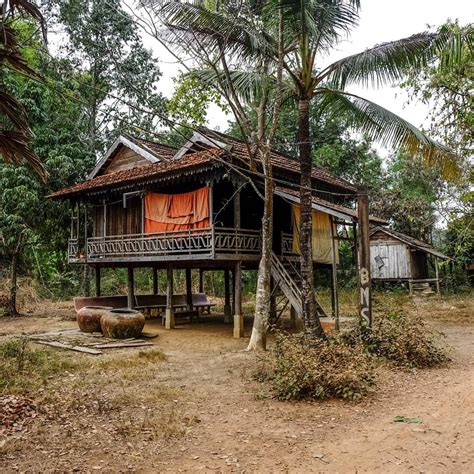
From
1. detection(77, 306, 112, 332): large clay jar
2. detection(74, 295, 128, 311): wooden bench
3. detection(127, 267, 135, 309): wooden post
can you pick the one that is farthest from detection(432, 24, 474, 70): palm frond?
detection(74, 295, 128, 311): wooden bench

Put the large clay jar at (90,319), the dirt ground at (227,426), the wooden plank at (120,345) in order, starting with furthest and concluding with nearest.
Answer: the large clay jar at (90,319) < the wooden plank at (120,345) < the dirt ground at (227,426)

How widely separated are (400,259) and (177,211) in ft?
48.5

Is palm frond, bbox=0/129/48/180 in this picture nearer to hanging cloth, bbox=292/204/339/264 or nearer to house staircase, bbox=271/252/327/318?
house staircase, bbox=271/252/327/318

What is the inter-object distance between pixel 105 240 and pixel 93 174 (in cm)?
307

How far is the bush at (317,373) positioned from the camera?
22.1ft

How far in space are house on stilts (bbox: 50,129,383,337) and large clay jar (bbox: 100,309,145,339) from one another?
2187 millimetres

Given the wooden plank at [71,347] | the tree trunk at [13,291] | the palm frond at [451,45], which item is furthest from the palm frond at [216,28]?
the tree trunk at [13,291]

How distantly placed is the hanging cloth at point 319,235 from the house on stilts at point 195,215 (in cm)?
3

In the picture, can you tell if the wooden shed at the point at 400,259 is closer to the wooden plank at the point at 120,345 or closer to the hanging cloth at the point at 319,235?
the hanging cloth at the point at 319,235

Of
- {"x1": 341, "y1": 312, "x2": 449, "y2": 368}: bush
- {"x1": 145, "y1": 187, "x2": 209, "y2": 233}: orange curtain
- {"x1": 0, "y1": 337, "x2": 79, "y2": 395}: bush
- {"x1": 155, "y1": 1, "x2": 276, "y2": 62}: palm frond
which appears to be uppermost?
{"x1": 155, "y1": 1, "x2": 276, "y2": 62}: palm frond

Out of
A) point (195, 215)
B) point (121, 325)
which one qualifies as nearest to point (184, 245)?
point (195, 215)

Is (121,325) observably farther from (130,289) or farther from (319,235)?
(319,235)

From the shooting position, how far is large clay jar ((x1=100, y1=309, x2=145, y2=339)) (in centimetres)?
1227

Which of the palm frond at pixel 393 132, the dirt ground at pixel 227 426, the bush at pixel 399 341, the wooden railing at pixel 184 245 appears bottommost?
the dirt ground at pixel 227 426
